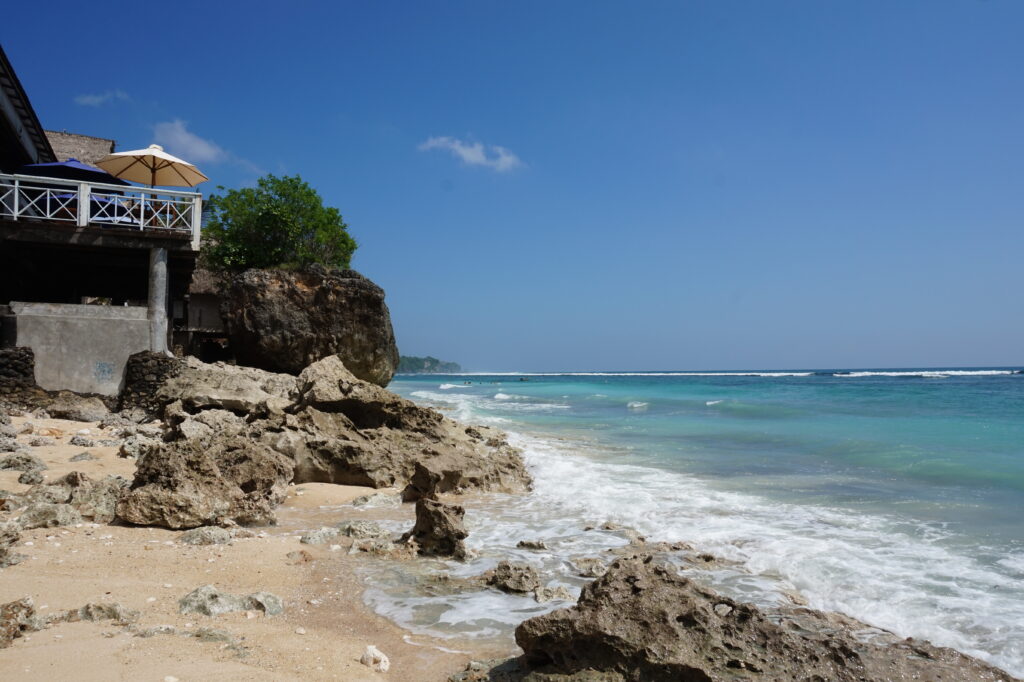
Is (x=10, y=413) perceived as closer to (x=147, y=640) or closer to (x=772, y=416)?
(x=147, y=640)

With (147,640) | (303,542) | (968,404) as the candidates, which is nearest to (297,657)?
(147,640)

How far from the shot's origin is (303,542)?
5.75m

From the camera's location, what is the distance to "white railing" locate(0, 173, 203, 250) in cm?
1329

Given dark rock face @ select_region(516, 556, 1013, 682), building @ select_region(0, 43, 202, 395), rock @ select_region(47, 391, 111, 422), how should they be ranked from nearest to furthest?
dark rock face @ select_region(516, 556, 1013, 682)
rock @ select_region(47, 391, 111, 422)
building @ select_region(0, 43, 202, 395)

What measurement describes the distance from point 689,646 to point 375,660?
5.39 ft

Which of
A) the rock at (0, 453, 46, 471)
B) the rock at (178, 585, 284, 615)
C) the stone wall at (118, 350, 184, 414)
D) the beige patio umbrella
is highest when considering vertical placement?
the beige patio umbrella

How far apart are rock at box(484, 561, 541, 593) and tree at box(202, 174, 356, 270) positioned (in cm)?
1998

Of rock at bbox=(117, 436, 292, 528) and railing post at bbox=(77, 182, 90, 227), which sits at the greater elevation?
railing post at bbox=(77, 182, 90, 227)

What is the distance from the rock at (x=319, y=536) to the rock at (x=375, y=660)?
2.38 metres

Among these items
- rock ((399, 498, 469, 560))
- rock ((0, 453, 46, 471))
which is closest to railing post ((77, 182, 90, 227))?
rock ((0, 453, 46, 471))

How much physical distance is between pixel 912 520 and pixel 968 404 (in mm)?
25607

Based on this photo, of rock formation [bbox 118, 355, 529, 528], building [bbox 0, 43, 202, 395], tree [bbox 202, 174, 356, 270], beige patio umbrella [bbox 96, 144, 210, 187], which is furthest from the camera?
tree [bbox 202, 174, 356, 270]

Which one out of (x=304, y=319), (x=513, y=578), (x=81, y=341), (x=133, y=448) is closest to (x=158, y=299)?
(x=81, y=341)

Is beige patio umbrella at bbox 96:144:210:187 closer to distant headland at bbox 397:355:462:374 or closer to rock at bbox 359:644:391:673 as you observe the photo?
rock at bbox 359:644:391:673
